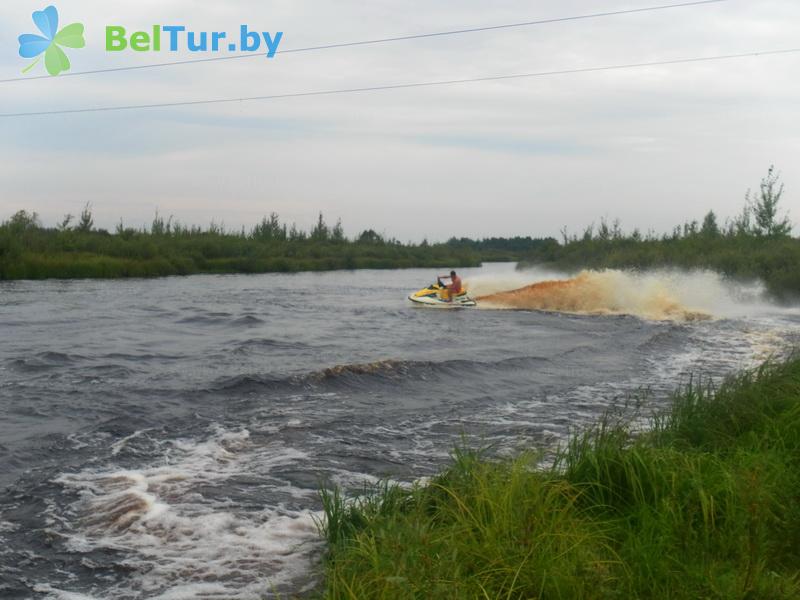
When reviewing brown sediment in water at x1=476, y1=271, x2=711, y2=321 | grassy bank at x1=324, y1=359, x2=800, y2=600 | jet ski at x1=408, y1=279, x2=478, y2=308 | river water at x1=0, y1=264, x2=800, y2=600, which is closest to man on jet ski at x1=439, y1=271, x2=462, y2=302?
jet ski at x1=408, y1=279, x2=478, y2=308

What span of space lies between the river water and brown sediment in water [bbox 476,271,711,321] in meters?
3.76

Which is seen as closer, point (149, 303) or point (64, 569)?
point (64, 569)

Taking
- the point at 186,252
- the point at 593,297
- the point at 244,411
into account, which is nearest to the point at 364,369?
the point at 244,411

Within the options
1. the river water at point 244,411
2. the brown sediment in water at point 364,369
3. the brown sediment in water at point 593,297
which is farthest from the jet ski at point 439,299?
the brown sediment in water at point 364,369

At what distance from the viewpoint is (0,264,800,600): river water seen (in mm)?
6609

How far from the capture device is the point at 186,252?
56344 millimetres

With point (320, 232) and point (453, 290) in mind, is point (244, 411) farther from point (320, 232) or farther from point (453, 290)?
point (320, 232)

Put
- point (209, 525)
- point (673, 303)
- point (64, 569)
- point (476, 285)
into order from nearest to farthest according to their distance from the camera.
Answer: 1. point (64, 569)
2. point (209, 525)
3. point (673, 303)
4. point (476, 285)

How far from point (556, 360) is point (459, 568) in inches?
602

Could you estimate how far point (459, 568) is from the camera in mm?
4270

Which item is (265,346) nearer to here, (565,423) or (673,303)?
(565,423)

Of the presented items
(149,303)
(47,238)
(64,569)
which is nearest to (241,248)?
(47,238)

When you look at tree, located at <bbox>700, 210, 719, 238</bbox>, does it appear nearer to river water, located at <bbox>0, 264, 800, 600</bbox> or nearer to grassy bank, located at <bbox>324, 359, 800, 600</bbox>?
river water, located at <bbox>0, 264, 800, 600</bbox>

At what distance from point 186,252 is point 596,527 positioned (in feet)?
176
